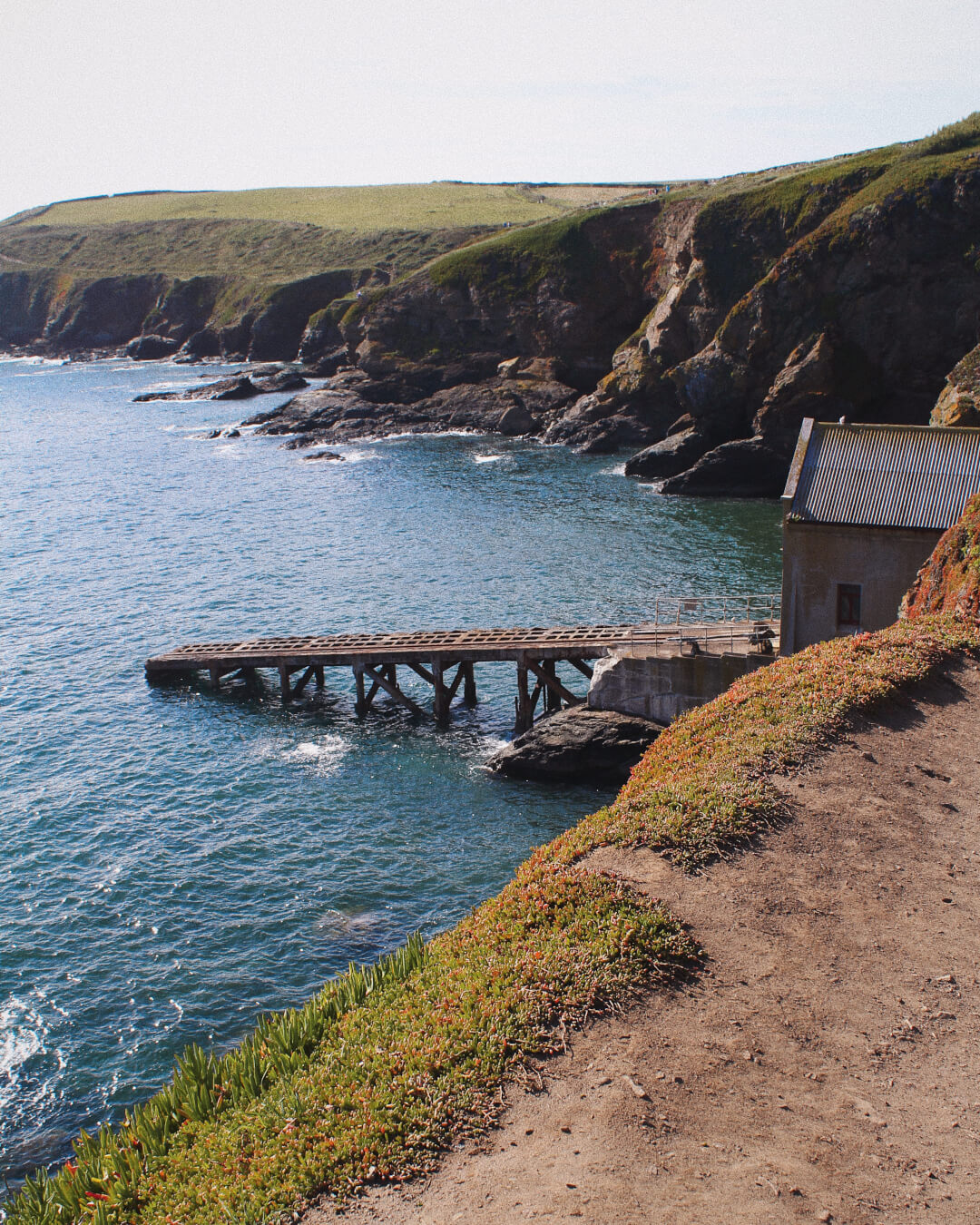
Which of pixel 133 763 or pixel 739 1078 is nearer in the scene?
pixel 739 1078

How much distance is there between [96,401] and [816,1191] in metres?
136

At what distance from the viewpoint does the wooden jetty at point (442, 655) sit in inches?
1523

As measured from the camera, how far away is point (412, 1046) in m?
14.2

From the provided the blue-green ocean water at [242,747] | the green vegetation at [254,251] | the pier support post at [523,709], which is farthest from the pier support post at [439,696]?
the green vegetation at [254,251]

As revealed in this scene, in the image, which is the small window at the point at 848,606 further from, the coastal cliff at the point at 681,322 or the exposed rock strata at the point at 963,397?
the coastal cliff at the point at 681,322

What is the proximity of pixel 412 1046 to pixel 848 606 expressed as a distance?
26.2m

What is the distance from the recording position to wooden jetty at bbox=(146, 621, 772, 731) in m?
38.7

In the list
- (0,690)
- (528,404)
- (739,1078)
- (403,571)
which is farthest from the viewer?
(528,404)

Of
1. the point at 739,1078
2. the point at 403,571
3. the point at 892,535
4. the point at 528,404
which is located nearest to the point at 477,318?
the point at 528,404

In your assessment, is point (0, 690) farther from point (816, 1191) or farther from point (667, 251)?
point (667, 251)

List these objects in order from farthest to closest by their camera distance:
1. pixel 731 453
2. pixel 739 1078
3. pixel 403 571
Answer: pixel 731 453 < pixel 403 571 < pixel 739 1078

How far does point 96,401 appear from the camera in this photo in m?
132

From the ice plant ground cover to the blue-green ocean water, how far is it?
733 cm

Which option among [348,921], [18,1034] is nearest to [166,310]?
[348,921]
